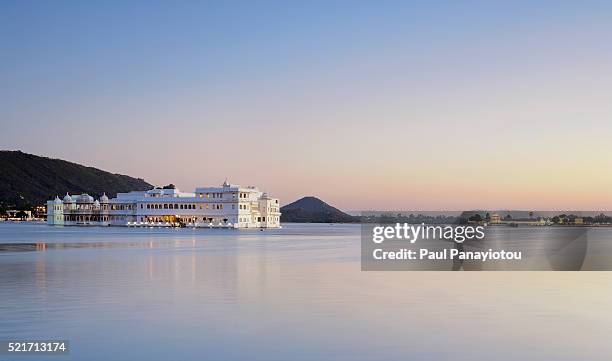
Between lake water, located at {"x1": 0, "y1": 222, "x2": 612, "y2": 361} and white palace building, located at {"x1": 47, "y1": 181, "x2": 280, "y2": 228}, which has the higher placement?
white palace building, located at {"x1": 47, "y1": 181, "x2": 280, "y2": 228}

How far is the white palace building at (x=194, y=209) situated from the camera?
12788cm

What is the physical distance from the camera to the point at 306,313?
60.4 ft

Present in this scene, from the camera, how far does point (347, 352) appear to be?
1323 centimetres

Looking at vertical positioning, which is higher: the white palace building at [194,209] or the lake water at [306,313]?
the white palace building at [194,209]

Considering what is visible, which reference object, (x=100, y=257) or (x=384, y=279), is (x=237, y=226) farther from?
(x=384, y=279)

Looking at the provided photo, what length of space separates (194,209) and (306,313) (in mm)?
114908

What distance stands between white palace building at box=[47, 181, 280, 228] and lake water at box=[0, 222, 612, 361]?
96085 millimetres

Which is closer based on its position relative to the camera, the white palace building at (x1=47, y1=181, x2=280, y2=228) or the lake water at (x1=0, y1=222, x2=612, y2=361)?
the lake water at (x1=0, y1=222, x2=612, y2=361)

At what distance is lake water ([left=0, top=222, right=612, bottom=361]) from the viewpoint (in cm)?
1364

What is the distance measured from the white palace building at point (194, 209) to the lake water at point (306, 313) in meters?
96.1

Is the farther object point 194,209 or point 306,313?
point 194,209

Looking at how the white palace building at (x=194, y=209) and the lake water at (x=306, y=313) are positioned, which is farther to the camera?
the white palace building at (x=194, y=209)

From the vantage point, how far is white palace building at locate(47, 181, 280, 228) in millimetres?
127875

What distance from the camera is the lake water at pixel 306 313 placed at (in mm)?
13641
